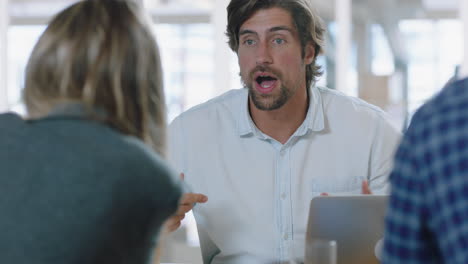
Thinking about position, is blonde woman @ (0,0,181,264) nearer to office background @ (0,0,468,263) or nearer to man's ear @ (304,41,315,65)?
man's ear @ (304,41,315,65)

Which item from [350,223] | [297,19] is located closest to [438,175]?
[350,223]

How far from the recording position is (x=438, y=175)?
0.71 m

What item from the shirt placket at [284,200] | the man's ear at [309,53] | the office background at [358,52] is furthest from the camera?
the office background at [358,52]

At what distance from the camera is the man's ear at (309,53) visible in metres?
2.49

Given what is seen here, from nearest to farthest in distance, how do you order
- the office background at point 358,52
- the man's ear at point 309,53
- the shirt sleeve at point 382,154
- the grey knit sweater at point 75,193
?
the grey knit sweater at point 75,193
the shirt sleeve at point 382,154
the man's ear at point 309,53
the office background at point 358,52

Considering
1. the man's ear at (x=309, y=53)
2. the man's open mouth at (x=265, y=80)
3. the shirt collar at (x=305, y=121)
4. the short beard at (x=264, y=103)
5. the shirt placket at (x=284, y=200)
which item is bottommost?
the shirt placket at (x=284, y=200)

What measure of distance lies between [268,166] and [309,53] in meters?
0.58

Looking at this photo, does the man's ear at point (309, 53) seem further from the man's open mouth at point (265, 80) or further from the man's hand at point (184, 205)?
the man's hand at point (184, 205)

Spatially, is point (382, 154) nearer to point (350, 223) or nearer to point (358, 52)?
point (350, 223)

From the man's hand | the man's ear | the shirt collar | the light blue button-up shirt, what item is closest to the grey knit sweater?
the man's hand

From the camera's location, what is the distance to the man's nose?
7.62 feet

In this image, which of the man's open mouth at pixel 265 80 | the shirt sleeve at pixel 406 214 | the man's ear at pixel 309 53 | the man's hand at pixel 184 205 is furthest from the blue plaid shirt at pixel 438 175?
the man's ear at pixel 309 53

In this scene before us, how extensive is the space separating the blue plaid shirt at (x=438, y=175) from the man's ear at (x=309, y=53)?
5.80 ft

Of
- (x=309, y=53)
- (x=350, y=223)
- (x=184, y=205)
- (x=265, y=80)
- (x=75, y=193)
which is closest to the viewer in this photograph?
(x=75, y=193)
